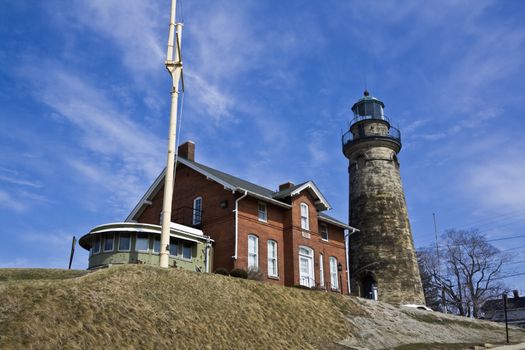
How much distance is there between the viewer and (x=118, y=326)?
1505cm

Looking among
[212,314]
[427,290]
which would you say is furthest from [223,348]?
[427,290]

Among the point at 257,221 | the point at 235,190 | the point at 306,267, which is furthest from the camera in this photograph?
the point at 306,267

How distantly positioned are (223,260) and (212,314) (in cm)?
1220

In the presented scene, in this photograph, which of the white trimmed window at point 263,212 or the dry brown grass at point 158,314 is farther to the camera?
the white trimmed window at point 263,212

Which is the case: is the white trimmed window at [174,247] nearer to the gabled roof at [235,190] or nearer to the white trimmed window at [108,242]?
the white trimmed window at [108,242]

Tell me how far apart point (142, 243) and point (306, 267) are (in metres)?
12.2

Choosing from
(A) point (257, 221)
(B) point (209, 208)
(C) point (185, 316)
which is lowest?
(C) point (185, 316)

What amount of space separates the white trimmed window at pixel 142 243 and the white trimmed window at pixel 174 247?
1.66m

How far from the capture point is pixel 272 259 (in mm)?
33125

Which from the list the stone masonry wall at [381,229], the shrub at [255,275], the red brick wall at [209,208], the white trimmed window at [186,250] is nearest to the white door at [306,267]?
the shrub at [255,275]

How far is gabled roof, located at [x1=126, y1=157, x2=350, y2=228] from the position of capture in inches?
1264

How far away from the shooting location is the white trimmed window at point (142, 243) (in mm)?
26595

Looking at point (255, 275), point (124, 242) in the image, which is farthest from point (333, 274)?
point (124, 242)

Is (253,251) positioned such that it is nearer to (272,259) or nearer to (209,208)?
(272,259)
